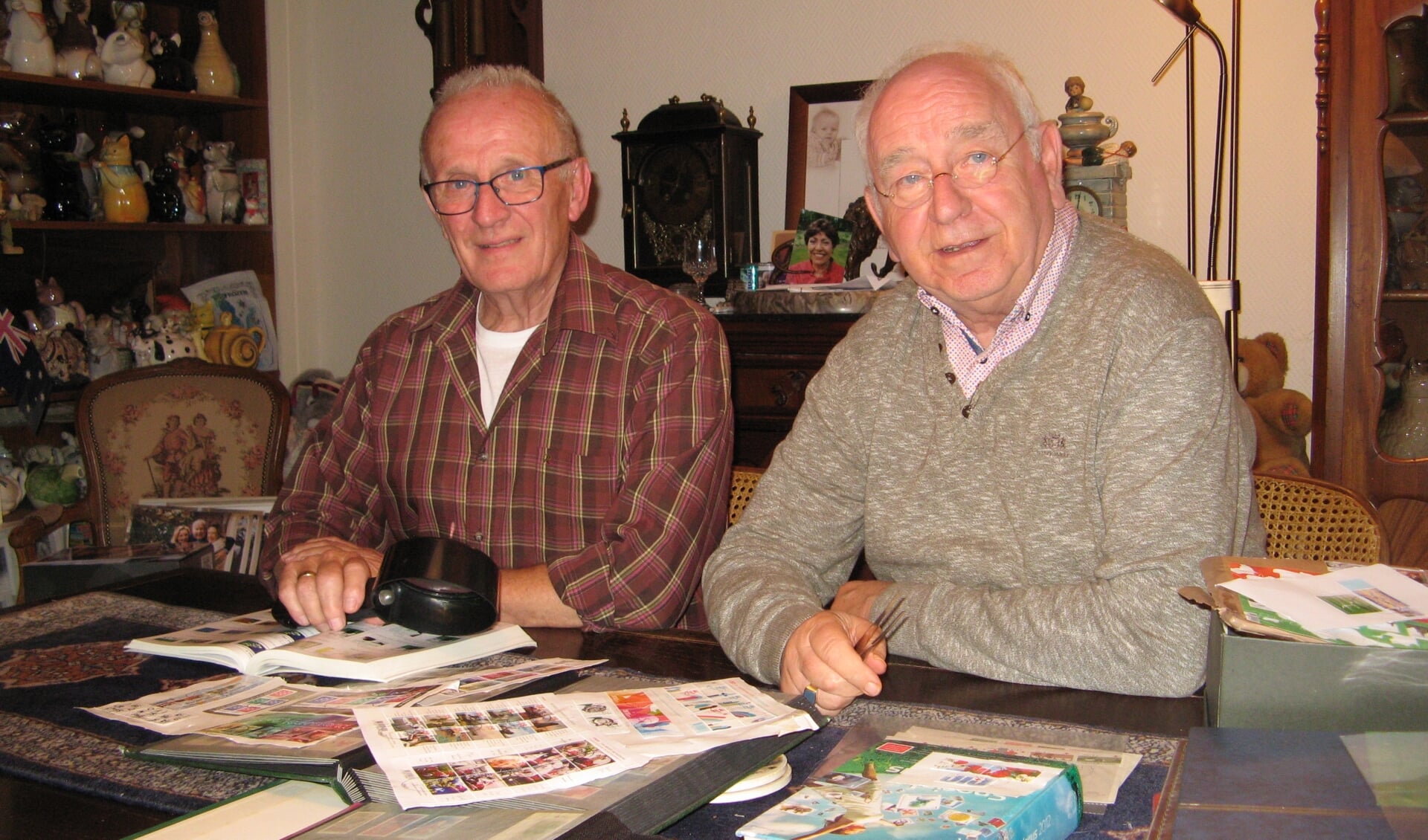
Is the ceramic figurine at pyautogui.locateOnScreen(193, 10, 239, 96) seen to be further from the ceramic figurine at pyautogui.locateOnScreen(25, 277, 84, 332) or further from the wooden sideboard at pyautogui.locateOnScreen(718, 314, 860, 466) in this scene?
the wooden sideboard at pyautogui.locateOnScreen(718, 314, 860, 466)

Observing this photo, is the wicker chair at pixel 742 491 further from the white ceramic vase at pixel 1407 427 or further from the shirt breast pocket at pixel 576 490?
the white ceramic vase at pixel 1407 427

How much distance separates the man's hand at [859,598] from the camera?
4.18 ft

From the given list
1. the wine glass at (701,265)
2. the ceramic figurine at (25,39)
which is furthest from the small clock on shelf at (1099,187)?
the ceramic figurine at (25,39)

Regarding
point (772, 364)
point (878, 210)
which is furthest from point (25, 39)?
point (878, 210)

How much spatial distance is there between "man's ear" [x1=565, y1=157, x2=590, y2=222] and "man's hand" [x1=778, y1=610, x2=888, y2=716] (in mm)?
931

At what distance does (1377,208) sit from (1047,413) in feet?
4.83

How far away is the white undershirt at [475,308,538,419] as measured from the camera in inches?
70.3

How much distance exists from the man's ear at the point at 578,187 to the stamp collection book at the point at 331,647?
30.3 inches

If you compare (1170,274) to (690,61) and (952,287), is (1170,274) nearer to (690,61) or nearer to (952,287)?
(952,287)

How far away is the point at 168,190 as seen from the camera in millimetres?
3469

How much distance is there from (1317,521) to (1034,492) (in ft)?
1.55

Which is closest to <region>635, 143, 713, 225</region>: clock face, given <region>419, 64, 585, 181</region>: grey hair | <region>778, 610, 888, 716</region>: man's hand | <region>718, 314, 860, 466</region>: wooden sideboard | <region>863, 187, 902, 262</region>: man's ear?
<region>718, 314, 860, 466</region>: wooden sideboard

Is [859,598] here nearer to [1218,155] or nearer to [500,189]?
[500,189]

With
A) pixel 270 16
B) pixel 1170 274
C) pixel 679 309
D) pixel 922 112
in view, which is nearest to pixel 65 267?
pixel 270 16
